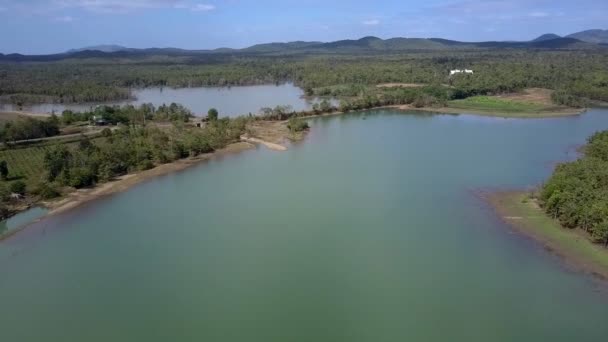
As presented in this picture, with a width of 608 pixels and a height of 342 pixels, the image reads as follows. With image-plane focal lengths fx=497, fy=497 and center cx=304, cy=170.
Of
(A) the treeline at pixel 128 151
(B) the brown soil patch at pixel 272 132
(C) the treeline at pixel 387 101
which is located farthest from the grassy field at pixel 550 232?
(C) the treeline at pixel 387 101

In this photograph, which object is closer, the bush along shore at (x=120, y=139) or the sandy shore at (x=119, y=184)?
the sandy shore at (x=119, y=184)

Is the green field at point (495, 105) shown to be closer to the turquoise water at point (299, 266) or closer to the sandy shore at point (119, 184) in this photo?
the turquoise water at point (299, 266)

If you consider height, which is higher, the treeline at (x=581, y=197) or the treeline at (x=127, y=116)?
the treeline at (x=127, y=116)

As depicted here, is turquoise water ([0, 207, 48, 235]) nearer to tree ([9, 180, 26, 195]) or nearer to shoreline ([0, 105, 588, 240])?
shoreline ([0, 105, 588, 240])

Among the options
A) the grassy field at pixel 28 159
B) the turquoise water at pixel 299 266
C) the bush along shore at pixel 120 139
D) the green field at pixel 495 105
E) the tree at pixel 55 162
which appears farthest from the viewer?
the green field at pixel 495 105

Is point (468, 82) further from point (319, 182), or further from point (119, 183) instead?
point (119, 183)

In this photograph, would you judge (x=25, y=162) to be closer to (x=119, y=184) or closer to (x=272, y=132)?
(x=119, y=184)

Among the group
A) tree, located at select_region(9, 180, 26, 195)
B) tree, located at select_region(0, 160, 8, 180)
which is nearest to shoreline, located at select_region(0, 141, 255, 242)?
tree, located at select_region(9, 180, 26, 195)
